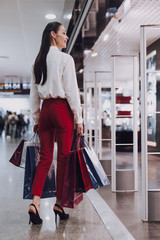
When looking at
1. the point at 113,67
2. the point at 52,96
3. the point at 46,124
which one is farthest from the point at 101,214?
the point at 113,67

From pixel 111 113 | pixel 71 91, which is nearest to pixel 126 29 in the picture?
pixel 111 113

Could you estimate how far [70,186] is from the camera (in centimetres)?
206

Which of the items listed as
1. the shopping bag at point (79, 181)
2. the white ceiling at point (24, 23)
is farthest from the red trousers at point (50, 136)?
the white ceiling at point (24, 23)

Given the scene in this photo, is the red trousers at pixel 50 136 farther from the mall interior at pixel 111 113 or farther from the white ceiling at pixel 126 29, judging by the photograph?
the white ceiling at pixel 126 29

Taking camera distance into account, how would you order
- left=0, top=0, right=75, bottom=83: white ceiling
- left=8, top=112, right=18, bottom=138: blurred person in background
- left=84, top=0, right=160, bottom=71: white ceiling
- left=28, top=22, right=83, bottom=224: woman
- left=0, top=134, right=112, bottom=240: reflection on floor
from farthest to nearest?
1. left=8, top=112, right=18, bottom=138: blurred person in background
2. left=84, top=0, right=160, bottom=71: white ceiling
3. left=0, top=0, right=75, bottom=83: white ceiling
4. left=28, top=22, right=83, bottom=224: woman
5. left=0, top=134, right=112, bottom=240: reflection on floor

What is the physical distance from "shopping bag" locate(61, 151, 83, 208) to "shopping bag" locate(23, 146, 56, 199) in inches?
8.6

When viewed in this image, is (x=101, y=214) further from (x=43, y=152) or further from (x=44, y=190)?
(x=43, y=152)

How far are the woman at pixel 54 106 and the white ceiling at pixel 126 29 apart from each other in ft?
11.8

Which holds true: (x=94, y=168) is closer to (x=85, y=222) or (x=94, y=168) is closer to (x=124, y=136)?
(x=85, y=222)

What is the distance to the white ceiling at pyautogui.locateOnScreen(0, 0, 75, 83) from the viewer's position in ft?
16.5

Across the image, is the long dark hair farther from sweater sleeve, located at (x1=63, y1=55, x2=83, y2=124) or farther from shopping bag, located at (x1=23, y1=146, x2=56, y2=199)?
shopping bag, located at (x1=23, y1=146, x2=56, y2=199)

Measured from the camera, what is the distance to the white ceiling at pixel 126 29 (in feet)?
18.0

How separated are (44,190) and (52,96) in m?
0.72

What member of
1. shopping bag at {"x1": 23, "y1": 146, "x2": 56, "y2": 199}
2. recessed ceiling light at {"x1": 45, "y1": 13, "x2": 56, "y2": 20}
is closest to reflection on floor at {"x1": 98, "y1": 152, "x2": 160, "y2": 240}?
shopping bag at {"x1": 23, "y1": 146, "x2": 56, "y2": 199}
